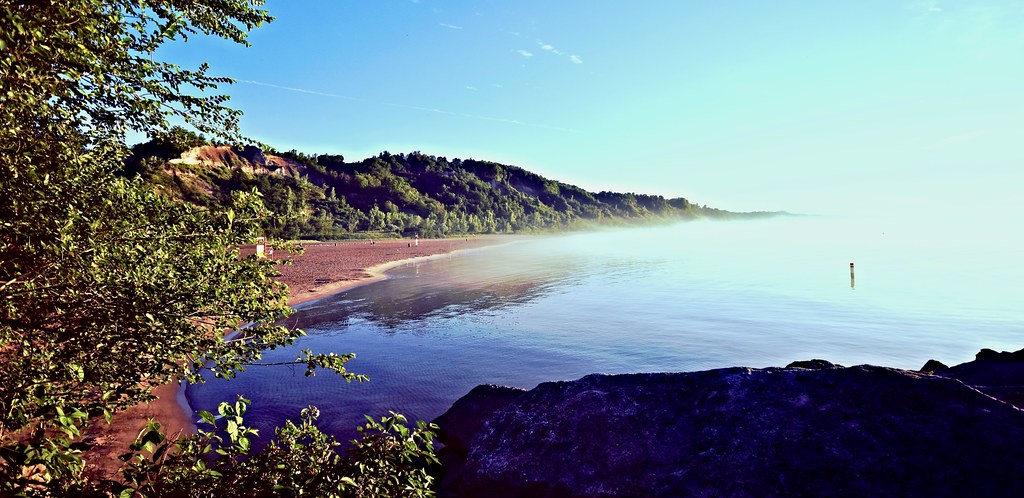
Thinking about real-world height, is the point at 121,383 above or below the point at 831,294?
above

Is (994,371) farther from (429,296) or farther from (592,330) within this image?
(429,296)

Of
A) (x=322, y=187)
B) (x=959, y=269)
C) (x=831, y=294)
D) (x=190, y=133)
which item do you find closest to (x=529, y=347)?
(x=190, y=133)

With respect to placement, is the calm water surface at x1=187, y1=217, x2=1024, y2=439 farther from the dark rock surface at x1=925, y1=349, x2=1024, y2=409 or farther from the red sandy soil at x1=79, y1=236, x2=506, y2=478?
the dark rock surface at x1=925, y1=349, x2=1024, y2=409

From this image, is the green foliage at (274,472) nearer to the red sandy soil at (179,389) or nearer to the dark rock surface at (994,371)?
the red sandy soil at (179,389)

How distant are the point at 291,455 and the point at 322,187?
19437cm

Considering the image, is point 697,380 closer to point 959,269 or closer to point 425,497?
point 425,497

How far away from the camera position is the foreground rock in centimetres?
578

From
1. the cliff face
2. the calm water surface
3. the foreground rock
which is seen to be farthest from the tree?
the cliff face

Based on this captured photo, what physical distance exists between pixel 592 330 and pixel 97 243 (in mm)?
23399

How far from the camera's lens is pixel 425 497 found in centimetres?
421

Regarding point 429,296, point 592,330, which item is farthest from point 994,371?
point 429,296


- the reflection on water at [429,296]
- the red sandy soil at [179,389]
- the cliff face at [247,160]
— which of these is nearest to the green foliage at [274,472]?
the red sandy soil at [179,389]

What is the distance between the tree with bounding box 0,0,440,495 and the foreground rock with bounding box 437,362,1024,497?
3.98 metres

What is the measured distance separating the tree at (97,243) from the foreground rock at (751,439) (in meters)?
3.98
